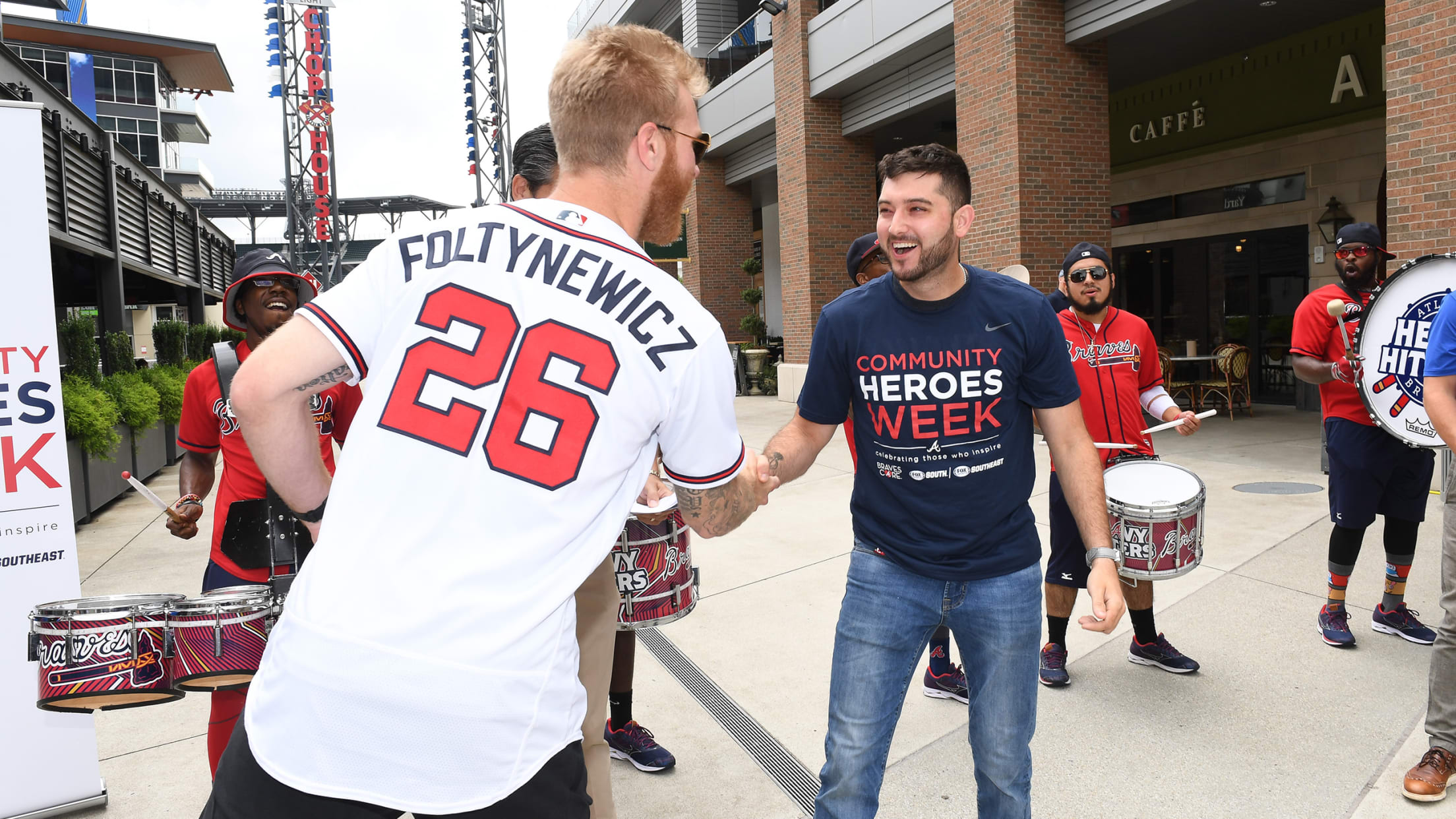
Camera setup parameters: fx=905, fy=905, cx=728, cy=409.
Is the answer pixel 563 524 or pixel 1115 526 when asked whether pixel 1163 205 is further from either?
pixel 563 524

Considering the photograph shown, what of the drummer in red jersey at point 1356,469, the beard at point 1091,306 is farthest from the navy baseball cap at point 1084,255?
the drummer in red jersey at point 1356,469

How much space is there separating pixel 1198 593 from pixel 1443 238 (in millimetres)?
5067

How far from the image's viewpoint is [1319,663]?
4539mm

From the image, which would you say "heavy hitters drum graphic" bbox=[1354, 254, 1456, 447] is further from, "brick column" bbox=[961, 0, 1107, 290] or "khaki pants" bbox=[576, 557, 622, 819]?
"brick column" bbox=[961, 0, 1107, 290]

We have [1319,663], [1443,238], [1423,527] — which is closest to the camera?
[1319,663]

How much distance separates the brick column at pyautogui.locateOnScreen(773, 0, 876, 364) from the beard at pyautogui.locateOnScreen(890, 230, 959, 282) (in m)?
15.6

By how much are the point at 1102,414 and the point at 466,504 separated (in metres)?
4.02

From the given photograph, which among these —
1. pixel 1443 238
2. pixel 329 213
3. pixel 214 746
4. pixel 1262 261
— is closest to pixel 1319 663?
pixel 214 746

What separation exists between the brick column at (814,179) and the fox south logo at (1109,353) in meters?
13.7

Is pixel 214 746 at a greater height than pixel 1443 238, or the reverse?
pixel 1443 238

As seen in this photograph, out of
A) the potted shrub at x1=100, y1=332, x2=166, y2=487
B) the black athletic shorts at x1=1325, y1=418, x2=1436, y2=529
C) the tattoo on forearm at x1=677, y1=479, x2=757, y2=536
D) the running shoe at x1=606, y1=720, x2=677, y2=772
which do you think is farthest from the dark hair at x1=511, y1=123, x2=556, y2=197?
the potted shrub at x1=100, y1=332, x2=166, y2=487

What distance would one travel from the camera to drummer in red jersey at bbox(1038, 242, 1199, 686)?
4527 mm

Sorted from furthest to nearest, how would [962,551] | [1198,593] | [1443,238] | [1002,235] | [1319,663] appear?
[1002,235] → [1443,238] → [1198,593] → [1319,663] → [962,551]

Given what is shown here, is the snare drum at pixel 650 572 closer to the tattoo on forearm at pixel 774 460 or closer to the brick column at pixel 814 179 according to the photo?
the tattoo on forearm at pixel 774 460
